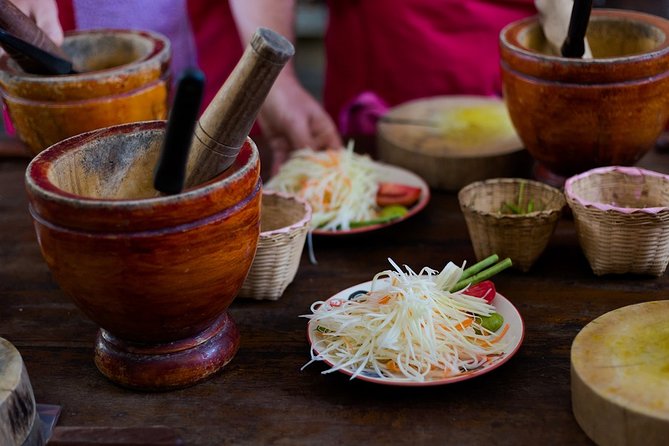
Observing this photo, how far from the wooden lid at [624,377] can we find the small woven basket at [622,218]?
0.83 feet

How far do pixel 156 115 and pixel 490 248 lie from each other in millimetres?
841

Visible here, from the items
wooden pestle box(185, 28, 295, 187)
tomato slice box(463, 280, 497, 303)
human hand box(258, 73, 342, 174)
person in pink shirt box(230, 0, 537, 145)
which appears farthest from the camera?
person in pink shirt box(230, 0, 537, 145)

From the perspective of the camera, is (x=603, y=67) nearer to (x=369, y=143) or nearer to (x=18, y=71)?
(x=369, y=143)

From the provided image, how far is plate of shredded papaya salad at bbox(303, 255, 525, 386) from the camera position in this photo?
136 cm

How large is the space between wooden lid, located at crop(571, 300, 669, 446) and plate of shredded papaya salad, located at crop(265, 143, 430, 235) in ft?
2.24

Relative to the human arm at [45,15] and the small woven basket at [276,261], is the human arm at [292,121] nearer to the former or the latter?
the human arm at [45,15]

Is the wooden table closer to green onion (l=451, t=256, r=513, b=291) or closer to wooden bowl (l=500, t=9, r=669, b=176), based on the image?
green onion (l=451, t=256, r=513, b=291)

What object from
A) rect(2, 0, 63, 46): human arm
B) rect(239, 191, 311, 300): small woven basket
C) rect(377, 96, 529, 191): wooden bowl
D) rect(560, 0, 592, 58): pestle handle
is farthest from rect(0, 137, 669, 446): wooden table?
rect(2, 0, 63, 46): human arm

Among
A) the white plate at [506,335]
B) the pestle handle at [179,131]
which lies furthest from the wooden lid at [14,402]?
the white plate at [506,335]

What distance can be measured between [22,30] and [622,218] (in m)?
1.29

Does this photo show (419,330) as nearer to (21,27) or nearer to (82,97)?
(82,97)

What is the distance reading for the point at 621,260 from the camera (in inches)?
65.9

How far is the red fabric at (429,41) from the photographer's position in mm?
3016

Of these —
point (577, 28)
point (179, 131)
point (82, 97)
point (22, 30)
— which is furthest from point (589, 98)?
point (22, 30)
